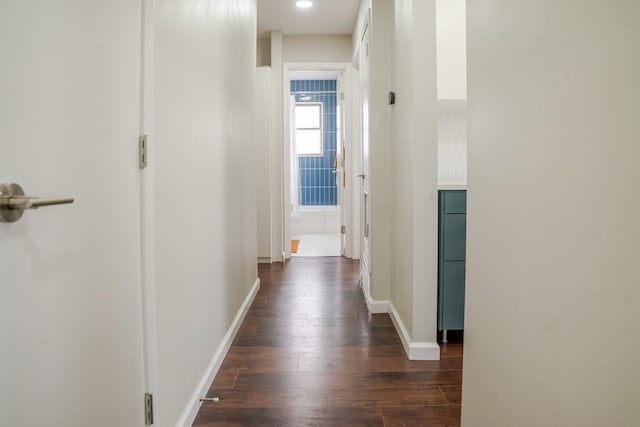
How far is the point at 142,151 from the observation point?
1.23 meters

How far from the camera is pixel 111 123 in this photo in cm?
105

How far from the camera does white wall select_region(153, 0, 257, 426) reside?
1.40 m

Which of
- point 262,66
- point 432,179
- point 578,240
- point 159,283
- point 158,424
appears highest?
point 262,66

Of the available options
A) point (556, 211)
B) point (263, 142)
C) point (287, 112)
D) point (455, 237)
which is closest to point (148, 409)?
point (556, 211)

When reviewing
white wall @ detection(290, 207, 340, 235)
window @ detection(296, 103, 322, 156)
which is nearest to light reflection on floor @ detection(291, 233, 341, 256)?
white wall @ detection(290, 207, 340, 235)

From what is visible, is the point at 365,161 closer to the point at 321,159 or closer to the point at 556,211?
the point at 556,211

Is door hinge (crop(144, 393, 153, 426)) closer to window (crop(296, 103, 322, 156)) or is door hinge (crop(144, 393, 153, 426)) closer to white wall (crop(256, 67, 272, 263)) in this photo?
white wall (crop(256, 67, 272, 263))

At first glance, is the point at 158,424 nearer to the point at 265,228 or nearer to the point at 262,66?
the point at 265,228

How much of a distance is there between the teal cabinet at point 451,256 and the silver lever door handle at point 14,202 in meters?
2.03

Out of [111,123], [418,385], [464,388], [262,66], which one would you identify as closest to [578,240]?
[464,388]

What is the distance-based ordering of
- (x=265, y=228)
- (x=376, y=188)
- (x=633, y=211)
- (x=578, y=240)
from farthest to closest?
(x=265, y=228)
(x=376, y=188)
(x=578, y=240)
(x=633, y=211)

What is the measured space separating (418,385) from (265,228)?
10.7 feet

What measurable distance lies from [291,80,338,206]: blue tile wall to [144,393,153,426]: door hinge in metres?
6.51

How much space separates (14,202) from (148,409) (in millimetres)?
829
